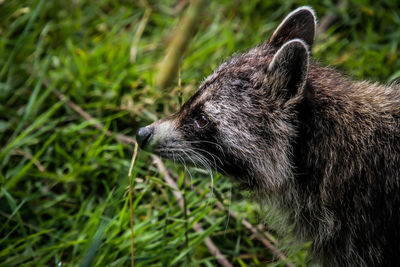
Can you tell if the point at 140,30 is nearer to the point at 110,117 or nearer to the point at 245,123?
the point at 110,117

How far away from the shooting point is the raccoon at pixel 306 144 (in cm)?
341

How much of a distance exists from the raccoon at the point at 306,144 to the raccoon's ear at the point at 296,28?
305mm

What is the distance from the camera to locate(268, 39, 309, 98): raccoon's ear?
3422 mm

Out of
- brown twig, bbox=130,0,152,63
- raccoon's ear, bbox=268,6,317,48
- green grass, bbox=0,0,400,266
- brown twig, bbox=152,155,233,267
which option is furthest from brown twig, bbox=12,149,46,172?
raccoon's ear, bbox=268,6,317,48

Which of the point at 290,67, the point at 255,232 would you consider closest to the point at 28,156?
the point at 255,232

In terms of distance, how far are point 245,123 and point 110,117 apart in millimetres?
2102

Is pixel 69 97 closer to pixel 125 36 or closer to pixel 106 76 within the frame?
pixel 106 76

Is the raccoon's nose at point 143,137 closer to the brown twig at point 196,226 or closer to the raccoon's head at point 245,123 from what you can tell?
the raccoon's head at point 245,123

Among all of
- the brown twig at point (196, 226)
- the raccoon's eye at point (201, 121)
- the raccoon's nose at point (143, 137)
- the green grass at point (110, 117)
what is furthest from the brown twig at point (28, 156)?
the raccoon's eye at point (201, 121)

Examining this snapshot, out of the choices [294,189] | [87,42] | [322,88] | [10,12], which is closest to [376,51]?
[322,88]

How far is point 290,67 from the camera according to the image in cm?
353

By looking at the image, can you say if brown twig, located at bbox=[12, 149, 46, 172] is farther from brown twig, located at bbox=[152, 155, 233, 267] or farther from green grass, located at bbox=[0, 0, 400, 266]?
brown twig, located at bbox=[152, 155, 233, 267]

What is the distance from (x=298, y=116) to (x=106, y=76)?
2.87 metres

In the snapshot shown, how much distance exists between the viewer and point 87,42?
246 inches
